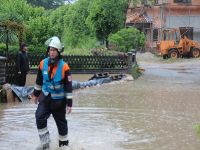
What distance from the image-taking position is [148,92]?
56.1ft

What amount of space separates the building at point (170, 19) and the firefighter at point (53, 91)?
39.7m

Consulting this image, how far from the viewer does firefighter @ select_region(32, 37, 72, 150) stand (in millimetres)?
7918

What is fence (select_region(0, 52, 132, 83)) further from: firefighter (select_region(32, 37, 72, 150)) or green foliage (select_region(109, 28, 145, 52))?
firefighter (select_region(32, 37, 72, 150))

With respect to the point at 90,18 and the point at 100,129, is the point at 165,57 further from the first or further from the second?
the point at 100,129

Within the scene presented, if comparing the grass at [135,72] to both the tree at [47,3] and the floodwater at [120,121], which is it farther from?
the tree at [47,3]

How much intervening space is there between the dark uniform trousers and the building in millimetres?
39744

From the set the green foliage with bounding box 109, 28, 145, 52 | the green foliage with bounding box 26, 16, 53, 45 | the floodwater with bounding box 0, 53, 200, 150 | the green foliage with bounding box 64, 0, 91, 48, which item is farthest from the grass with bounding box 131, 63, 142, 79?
the green foliage with bounding box 64, 0, 91, 48

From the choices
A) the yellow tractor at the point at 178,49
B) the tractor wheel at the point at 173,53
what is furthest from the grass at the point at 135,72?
the tractor wheel at the point at 173,53

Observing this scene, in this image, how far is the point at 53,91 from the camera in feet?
26.3

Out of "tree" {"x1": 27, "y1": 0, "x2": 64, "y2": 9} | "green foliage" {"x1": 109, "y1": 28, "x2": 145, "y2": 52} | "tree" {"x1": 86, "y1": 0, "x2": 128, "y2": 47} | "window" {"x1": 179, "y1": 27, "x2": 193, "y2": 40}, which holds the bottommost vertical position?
"green foliage" {"x1": 109, "y1": 28, "x2": 145, "y2": 52}

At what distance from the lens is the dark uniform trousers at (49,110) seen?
8008 millimetres

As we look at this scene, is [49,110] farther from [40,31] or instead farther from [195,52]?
[195,52]

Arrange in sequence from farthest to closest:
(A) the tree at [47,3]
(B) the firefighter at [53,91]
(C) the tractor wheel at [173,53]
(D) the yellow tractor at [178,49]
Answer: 1. (A) the tree at [47,3]
2. (C) the tractor wheel at [173,53]
3. (D) the yellow tractor at [178,49]
4. (B) the firefighter at [53,91]

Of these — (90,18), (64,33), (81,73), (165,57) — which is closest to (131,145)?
(81,73)
